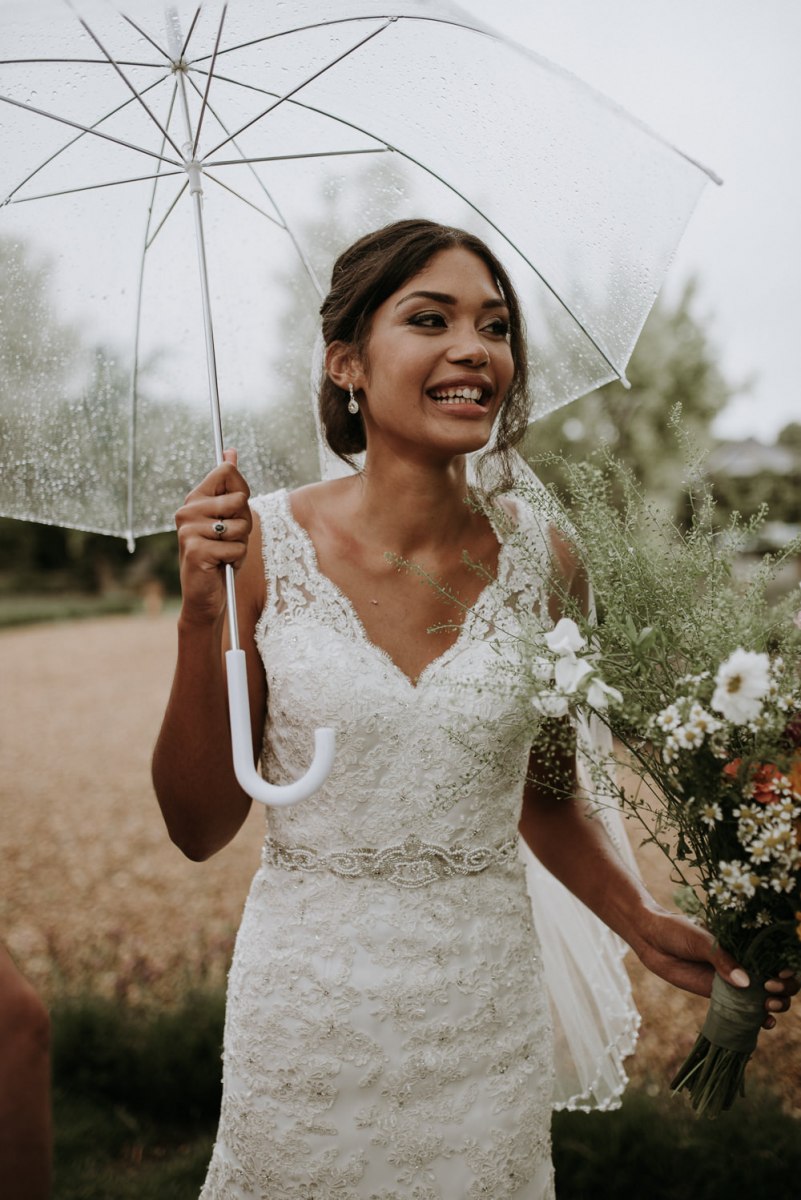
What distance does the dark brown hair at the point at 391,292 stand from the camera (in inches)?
91.5

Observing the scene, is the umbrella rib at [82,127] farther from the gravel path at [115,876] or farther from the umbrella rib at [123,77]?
the gravel path at [115,876]

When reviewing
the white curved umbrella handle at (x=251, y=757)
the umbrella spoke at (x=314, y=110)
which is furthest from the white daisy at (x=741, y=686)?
the umbrella spoke at (x=314, y=110)

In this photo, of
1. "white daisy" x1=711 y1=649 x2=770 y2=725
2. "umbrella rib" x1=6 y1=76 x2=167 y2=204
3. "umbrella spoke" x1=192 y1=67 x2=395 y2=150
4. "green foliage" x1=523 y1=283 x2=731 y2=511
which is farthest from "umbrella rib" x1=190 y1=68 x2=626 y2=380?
"green foliage" x1=523 y1=283 x2=731 y2=511

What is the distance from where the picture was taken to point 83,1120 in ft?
14.0

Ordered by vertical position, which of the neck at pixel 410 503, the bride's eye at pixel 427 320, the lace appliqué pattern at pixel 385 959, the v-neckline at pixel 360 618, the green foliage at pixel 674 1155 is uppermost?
the bride's eye at pixel 427 320

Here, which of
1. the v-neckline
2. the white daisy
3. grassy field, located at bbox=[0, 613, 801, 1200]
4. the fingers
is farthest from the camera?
grassy field, located at bbox=[0, 613, 801, 1200]

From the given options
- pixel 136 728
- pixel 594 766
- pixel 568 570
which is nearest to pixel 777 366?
pixel 136 728

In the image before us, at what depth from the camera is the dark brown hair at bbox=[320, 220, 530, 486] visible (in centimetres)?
232

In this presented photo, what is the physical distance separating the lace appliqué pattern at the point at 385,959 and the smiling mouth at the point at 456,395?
0.50 metres

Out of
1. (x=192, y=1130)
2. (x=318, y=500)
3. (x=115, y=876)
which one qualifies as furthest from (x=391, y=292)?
(x=115, y=876)

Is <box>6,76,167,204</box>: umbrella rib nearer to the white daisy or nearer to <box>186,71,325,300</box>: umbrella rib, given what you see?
<box>186,71,325,300</box>: umbrella rib

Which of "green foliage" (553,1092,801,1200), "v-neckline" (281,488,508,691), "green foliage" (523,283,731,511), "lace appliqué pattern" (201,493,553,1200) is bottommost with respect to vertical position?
"green foliage" (553,1092,801,1200)

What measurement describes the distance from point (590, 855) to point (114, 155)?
1.95 metres

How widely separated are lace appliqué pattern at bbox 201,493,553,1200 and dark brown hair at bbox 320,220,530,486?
0.60 m
